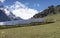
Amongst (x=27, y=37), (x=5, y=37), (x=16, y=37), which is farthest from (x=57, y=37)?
(x=5, y=37)

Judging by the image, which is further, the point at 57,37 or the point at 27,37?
the point at 27,37

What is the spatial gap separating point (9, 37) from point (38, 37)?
7.24 meters

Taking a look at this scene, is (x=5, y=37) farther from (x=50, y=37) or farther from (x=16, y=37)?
(x=50, y=37)

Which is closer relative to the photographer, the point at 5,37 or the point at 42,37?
the point at 42,37

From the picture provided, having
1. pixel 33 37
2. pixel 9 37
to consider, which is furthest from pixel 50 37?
pixel 9 37

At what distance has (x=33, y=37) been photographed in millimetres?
40719

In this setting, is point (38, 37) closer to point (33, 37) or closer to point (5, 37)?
point (33, 37)

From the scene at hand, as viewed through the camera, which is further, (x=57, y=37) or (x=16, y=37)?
(x=16, y=37)

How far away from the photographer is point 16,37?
41438 millimetres

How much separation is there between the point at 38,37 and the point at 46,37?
1.88 metres

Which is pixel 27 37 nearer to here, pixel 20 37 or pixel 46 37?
pixel 20 37

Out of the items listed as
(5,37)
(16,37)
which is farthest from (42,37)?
(5,37)

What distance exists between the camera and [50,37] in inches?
1535

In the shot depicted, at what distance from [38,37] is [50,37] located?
2.82m
